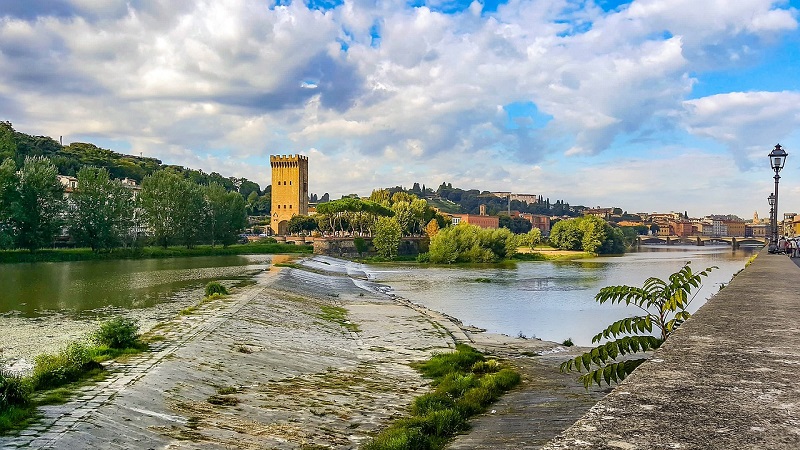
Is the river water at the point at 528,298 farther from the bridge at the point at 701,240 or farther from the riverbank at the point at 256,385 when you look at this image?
the bridge at the point at 701,240

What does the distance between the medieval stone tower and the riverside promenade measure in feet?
428

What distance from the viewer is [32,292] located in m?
29.0

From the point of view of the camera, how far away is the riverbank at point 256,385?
8273 millimetres

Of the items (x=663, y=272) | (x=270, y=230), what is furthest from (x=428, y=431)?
(x=270, y=230)

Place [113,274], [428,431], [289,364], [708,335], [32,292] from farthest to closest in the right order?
[113,274]
[32,292]
[289,364]
[428,431]
[708,335]

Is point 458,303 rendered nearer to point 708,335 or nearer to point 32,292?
point 32,292

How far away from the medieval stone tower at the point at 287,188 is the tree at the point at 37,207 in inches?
3056

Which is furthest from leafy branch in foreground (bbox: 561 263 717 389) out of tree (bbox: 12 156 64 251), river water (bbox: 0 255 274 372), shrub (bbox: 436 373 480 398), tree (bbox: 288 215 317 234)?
tree (bbox: 288 215 317 234)

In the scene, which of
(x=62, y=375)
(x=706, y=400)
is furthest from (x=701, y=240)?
(x=706, y=400)

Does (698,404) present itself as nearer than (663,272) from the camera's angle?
Yes

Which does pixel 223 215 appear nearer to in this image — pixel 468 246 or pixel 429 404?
pixel 468 246

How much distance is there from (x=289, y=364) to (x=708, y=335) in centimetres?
1019

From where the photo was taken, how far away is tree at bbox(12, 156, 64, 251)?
51.8 metres

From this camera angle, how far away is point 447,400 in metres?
10.6
